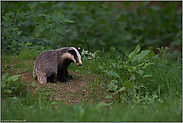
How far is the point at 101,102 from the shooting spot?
3.37m

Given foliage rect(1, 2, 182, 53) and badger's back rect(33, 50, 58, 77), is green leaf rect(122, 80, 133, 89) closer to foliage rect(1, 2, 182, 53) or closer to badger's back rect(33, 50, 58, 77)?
badger's back rect(33, 50, 58, 77)

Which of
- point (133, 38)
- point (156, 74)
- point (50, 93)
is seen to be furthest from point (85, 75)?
point (133, 38)

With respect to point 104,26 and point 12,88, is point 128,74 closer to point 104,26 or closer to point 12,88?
point 12,88

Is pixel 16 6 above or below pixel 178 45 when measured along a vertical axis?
above

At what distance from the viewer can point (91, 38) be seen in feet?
22.8

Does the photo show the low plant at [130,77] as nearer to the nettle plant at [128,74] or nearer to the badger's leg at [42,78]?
the nettle plant at [128,74]

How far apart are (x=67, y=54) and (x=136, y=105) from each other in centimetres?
175

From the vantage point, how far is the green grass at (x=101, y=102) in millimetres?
3104

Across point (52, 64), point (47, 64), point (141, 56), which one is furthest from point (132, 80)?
point (47, 64)

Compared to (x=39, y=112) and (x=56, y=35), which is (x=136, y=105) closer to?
(x=39, y=112)

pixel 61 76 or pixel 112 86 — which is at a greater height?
pixel 61 76

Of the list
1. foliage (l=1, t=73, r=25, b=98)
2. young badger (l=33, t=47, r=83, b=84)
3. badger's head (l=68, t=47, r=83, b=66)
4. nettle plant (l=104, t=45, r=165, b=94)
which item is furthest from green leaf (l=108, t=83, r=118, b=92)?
foliage (l=1, t=73, r=25, b=98)

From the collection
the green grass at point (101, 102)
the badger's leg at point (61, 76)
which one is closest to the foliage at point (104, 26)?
the green grass at point (101, 102)

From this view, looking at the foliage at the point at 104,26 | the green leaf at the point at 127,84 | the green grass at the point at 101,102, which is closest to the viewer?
the green grass at the point at 101,102
